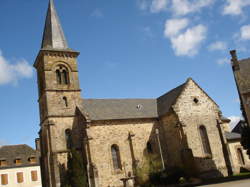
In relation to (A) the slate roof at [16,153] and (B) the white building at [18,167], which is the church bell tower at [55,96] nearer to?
(B) the white building at [18,167]

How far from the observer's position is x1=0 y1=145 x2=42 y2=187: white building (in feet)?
149

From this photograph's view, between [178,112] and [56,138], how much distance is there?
14074mm

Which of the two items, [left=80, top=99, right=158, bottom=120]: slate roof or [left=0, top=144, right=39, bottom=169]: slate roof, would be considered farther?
[left=0, top=144, right=39, bottom=169]: slate roof

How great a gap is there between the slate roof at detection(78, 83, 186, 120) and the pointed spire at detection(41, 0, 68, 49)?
836 cm

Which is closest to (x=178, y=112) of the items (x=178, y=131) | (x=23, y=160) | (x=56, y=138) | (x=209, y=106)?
(x=178, y=131)

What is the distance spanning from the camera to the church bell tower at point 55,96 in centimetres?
2975

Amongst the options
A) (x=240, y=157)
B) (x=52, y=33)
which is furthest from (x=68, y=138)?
(x=240, y=157)

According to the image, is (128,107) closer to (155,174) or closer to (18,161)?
(155,174)

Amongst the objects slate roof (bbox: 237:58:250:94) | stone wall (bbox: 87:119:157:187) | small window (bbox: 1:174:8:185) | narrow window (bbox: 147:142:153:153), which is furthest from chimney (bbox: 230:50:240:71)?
small window (bbox: 1:174:8:185)

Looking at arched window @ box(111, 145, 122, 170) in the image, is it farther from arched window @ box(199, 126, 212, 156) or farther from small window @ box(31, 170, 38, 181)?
small window @ box(31, 170, 38, 181)

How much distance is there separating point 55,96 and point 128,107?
953 centimetres

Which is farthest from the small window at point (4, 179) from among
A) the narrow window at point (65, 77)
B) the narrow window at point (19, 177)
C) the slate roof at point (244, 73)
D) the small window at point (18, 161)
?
the slate roof at point (244, 73)

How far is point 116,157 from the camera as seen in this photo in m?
31.2

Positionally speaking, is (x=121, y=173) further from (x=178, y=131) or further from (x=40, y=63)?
(x=40, y=63)
